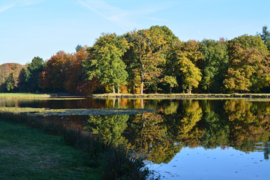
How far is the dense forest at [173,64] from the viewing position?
201 feet

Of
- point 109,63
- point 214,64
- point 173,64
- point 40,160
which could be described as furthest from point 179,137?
point 214,64

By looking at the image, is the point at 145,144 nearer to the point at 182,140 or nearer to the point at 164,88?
the point at 182,140

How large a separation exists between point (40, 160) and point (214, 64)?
61283 mm

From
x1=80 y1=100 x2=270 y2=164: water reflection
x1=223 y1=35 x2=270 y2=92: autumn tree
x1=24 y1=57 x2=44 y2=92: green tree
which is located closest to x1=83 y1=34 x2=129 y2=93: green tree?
x1=223 y1=35 x2=270 y2=92: autumn tree

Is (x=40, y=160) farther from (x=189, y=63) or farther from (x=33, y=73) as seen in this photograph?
(x=33, y=73)

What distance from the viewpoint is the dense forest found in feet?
201

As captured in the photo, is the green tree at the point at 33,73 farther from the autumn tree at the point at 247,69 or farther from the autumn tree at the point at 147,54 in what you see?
the autumn tree at the point at 247,69

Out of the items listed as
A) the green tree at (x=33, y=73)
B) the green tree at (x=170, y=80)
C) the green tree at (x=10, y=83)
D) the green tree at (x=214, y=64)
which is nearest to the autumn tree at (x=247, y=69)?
the green tree at (x=214, y=64)

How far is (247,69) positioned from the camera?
60.6 metres

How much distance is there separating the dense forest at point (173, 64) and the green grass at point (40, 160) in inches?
1971

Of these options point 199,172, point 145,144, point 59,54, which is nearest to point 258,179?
point 199,172

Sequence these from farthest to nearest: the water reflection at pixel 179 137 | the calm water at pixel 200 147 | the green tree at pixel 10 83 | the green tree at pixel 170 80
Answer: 1. the green tree at pixel 10 83
2. the green tree at pixel 170 80
3. the water reflection at pixel 179 137
4. the calm water at pixel 200 147

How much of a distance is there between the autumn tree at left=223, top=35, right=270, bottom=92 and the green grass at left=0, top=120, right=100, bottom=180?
180 ft

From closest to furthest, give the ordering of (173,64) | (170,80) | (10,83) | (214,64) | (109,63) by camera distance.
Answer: (170,80) → (109,63) → (214,64) → (173,64) → (10,83)
